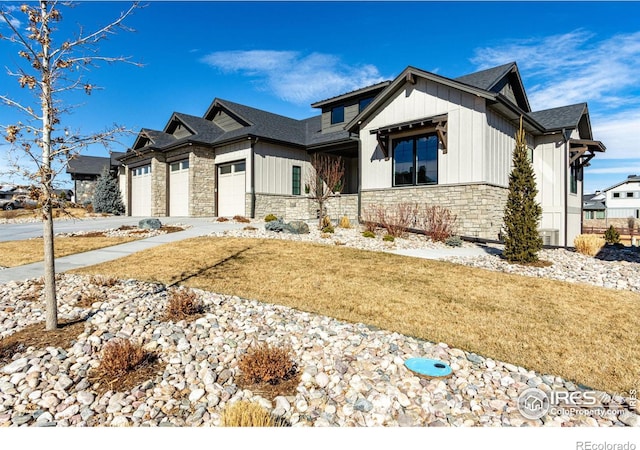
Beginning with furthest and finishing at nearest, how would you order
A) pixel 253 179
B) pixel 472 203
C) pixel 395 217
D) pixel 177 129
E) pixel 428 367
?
pixel 177 129 → pixel 253 179 → pixel 395 217 → pixel 472 203 → pixel 428 367

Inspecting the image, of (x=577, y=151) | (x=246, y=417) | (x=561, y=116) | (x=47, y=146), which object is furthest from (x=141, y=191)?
(x=577, y=151)

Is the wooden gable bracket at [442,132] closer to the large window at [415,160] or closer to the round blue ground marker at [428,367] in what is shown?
the large window at [415,160]

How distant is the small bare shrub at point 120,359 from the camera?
3.14 meters

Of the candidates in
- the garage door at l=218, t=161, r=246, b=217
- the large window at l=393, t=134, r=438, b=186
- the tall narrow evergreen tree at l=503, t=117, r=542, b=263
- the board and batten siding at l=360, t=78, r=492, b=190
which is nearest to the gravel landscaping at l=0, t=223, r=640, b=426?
the tall narrow evergreen tree at l=503, t=117, r=542, b=263

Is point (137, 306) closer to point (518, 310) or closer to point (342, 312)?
point (342, 312)

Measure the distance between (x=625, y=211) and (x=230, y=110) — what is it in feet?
173

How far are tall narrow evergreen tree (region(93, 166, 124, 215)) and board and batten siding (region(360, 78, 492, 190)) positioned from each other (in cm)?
2119

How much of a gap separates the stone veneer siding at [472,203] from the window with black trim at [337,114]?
785 centimetres

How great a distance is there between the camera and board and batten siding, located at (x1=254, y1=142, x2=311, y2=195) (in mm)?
17641

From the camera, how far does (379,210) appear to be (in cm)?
1366

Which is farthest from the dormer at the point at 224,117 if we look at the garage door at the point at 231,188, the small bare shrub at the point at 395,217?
the small bare shrub at the point at 395,217

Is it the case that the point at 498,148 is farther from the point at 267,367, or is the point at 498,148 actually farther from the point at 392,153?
the point at 267,367

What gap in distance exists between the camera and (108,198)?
25938 millimetres

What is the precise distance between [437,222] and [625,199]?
1935 inches
